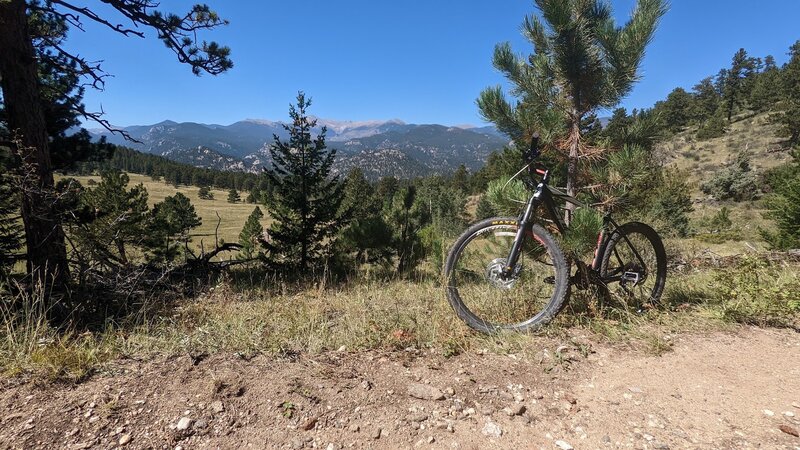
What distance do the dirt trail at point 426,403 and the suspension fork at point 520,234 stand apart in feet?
2.70

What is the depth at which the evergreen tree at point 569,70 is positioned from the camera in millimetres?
5453

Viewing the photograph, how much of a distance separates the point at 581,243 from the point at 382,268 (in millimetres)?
9530

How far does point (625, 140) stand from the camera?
238 inches

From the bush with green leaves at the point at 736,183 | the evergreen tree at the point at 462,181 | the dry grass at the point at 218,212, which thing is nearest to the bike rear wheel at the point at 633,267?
the bush with green leaves at the point at 736,183

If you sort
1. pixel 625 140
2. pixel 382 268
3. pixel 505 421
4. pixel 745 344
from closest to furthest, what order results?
1. pixel 505 421
2. pixel 745 344
3. pixel 625 140
4. pixel 382 268

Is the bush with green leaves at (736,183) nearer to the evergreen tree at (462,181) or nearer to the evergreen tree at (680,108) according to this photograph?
the evergreen tree at (680,108)

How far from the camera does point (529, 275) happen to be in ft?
15.2

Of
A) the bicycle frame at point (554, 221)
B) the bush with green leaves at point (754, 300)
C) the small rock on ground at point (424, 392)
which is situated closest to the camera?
the small rock on ground at point (424, 392)

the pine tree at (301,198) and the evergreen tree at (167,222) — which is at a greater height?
the pine tree at (301,198)

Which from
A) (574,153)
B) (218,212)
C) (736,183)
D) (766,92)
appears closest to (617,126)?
(574,153)

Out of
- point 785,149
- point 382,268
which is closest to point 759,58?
point 785,149

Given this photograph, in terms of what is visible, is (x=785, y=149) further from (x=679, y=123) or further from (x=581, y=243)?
(x=581, y=243)

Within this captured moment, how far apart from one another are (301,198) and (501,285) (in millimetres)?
11079

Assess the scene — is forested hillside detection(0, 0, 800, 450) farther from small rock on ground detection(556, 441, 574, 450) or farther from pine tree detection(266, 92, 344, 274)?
pine tree detection(266, 92, 344, 274)
